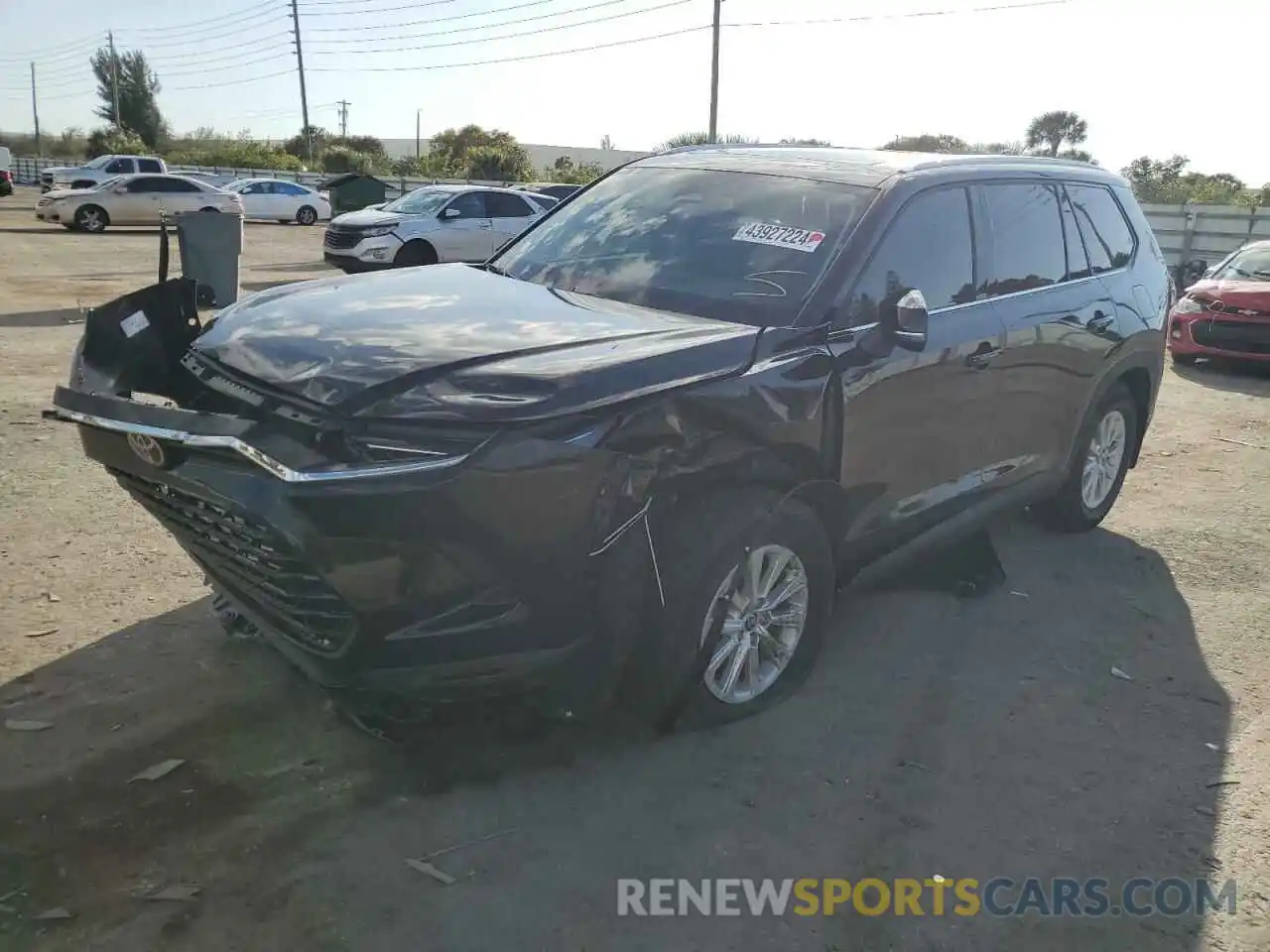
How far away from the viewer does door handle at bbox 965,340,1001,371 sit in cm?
434

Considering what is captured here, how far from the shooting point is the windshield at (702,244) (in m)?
3.82

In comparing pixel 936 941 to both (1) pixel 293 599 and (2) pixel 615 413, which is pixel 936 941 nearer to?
(2) pixel 615 413

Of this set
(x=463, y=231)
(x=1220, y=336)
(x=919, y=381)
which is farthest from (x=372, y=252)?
(x=919, y=381)

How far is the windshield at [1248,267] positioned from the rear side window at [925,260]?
31.4 ft

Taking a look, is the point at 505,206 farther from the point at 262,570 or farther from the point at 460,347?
the point at 262,570

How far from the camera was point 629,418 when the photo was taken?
9.75ft

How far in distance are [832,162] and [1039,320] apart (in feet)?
4.03

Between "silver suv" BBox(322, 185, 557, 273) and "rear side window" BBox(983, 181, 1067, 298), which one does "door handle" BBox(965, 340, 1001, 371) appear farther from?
"silver suv" BBox(322, 185, 557, 273)

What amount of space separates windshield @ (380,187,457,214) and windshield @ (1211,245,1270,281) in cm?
1136

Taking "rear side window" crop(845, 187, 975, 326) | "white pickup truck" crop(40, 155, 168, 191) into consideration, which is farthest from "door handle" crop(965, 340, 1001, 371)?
"white pickup truck" crop(40, 155, 168, 191)

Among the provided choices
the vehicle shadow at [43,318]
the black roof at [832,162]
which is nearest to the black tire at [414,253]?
the vehicle shadow at [43,318]

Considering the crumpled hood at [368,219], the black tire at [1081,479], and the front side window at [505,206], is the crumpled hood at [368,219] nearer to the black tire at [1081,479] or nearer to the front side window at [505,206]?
the front side window at [505,206]

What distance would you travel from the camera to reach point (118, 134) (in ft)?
227

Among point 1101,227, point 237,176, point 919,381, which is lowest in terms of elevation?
→ point 919,381
